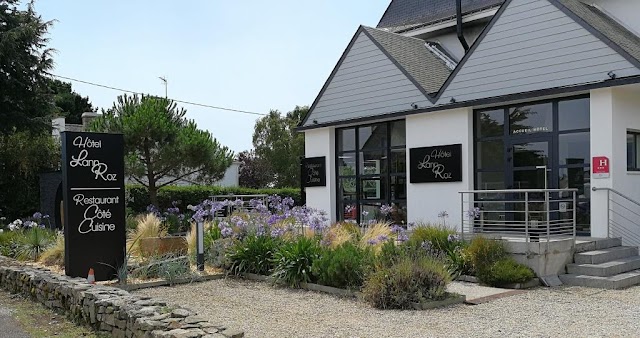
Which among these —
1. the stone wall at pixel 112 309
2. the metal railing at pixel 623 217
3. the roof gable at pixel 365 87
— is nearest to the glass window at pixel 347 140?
the roof gable at pixel 365 87

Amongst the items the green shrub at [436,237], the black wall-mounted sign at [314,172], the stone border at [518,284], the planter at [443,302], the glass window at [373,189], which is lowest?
the stone border at [518,284]

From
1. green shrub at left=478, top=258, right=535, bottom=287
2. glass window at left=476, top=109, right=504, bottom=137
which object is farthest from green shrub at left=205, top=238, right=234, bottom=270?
glass window at left=476, top=109, right=504, bottom=137

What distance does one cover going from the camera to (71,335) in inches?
290

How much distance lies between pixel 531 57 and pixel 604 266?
5089mm

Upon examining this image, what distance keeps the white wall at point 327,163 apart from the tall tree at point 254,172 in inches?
737

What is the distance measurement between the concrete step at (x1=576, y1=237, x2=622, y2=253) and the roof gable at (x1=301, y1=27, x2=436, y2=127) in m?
5.37

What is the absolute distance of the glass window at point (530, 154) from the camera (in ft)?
42.3

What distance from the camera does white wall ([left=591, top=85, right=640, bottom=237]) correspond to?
11.7m

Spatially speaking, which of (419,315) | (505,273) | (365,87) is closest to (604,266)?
(505,273)

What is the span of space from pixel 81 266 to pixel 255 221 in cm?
347

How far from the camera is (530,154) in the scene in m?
13.2

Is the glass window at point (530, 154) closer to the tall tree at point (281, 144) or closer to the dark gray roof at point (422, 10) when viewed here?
the dark gray roof at point (422, 10)

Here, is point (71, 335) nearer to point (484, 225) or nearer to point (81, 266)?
point (81, 266)

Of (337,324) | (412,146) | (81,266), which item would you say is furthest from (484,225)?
(81,266)
